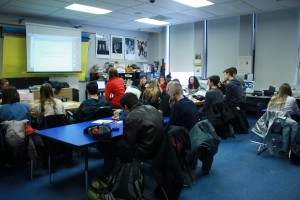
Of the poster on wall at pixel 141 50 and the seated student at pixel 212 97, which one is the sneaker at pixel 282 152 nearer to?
the seated student at pixel 212 97

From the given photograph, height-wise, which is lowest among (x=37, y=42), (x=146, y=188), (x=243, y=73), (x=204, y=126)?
(x=146, y=188)

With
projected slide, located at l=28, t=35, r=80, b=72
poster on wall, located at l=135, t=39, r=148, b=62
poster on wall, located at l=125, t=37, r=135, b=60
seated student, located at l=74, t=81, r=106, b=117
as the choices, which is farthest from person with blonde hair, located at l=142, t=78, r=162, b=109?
poster on wall, located at l=135, t=39, r=148, b=62

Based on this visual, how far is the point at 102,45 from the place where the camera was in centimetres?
802

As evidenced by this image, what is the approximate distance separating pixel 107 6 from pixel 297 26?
4611mm

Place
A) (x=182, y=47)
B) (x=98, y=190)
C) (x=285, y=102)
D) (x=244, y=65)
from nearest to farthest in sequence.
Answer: (x=98, y=190) → (x=285, y=102) → (x=244, y=65) → (x=182, y=47)

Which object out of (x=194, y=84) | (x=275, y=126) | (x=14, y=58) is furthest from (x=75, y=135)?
(x=14, y=58)

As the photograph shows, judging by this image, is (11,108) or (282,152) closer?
(11,108)

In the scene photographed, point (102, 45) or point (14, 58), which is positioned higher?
point (102, 45)

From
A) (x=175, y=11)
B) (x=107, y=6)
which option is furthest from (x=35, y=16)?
(x=175, y=11)

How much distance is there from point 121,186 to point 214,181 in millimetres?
1372

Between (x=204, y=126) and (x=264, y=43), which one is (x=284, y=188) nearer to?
(x=204, y=126)

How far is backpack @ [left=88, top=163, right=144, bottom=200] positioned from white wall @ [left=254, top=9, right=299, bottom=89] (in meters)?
5.66

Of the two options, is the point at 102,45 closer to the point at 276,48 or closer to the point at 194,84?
the point at 194,84

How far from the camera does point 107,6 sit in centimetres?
551
